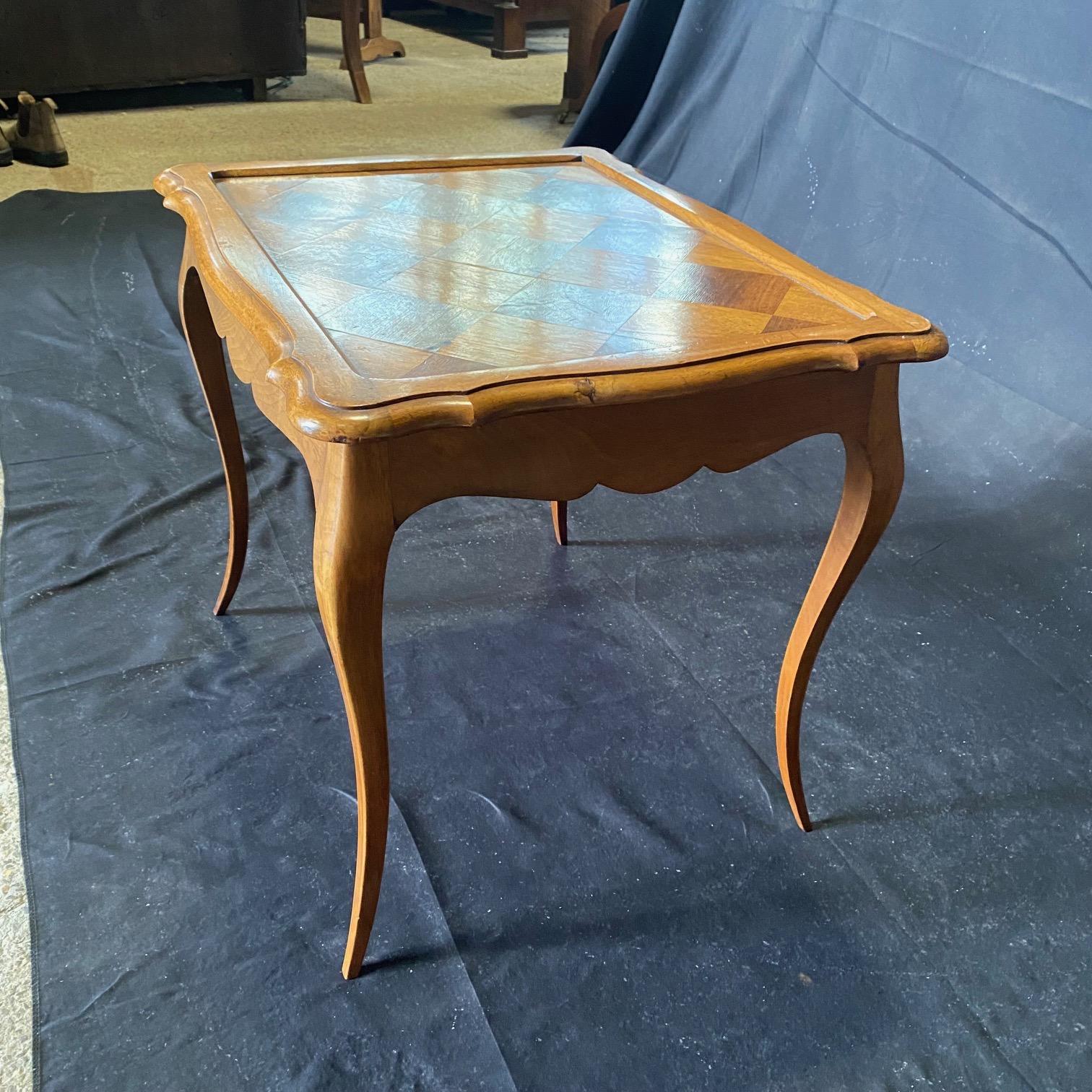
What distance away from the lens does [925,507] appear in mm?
1593

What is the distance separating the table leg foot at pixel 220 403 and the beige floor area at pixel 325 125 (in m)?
1.95

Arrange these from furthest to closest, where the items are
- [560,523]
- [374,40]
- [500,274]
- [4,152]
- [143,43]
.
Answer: [374,40]
[143,43]
[4,152]
[560,523]
[500,274]

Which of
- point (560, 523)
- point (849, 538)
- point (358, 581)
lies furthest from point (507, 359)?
point (560, 523)

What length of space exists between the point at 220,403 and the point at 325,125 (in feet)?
8.53

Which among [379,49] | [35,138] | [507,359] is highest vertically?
[507,359]

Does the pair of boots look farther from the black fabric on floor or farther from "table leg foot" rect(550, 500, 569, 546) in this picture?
"table leg foot" rect(550, 500, 569, 546)

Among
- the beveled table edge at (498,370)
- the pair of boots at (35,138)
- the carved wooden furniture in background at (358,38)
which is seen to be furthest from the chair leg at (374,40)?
the beveled table edge at (498,370)

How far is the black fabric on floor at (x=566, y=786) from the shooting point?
2.78 ft

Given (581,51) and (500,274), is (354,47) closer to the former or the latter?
(581,51)

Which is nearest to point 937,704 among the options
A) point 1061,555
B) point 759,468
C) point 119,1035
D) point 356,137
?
point 1061,555

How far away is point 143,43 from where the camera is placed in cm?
335

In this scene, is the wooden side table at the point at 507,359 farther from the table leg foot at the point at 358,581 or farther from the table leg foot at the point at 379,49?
the table leg foot at the point at 379,49

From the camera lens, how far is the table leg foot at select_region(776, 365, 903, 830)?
82 cm

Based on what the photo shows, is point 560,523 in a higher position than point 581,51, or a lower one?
lower
